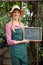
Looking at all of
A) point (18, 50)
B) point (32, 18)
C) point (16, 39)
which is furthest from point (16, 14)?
point (32, 18)

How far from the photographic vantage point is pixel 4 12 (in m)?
5.34

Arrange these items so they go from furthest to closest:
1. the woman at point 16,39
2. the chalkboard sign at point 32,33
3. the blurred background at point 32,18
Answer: the blurred background at point 32,18, the chalkboard sign at point 32,33, the woman at point 16,39

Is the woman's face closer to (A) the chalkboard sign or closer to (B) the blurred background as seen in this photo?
(A) the chalkboard sign

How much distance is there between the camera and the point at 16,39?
3.94m

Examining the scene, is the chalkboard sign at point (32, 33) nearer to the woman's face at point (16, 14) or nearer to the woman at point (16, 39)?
the woman at point (16, 39)

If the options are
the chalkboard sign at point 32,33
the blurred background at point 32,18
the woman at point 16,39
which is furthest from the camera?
the blurred background at point 32,18

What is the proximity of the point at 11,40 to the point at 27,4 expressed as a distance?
Answer: 1182mm

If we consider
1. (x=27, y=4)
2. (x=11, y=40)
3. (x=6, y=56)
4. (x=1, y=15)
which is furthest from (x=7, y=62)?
(x=11, y=40)

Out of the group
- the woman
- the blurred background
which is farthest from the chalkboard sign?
the blurred background

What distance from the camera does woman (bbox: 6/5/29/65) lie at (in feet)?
12.8

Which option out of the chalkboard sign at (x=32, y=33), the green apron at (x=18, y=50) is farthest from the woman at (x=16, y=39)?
the chalkboard sign at (x=32, y=33)

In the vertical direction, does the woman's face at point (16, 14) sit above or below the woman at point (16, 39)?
above

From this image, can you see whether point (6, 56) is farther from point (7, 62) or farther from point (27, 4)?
point (27, 4)

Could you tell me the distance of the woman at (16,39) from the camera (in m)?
3.91
